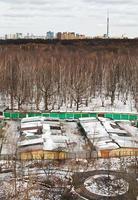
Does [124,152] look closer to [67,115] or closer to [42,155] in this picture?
[42,155]

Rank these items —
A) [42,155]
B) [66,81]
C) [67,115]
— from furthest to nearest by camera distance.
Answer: [66,81] → [67,115] → [42,155]

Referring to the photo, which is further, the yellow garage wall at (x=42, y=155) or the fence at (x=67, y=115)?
the fence at (x=67, y=115)

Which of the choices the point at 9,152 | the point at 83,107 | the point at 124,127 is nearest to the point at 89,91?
the point at 83,107

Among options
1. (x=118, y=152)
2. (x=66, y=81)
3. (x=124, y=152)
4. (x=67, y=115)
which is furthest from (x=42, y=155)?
(x=66, y=81)

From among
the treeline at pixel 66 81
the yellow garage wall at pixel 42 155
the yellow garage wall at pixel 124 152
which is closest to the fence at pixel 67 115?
the treeline at pixel 66 81

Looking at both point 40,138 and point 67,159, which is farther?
point 40,138

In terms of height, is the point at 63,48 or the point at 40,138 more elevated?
the point at 63,48

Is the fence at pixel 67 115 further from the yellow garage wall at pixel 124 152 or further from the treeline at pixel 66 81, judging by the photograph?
the yellow garage wall at pixel 124 152

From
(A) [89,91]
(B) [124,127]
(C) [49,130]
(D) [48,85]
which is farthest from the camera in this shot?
(A) [89,91]

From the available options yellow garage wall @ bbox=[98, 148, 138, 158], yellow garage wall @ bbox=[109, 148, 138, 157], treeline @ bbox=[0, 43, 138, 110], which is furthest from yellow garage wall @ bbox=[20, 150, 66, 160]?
treeline @ bbox=[0, 43, 138, 110]

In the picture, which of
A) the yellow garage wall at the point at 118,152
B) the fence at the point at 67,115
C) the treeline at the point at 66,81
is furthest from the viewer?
the treeline at the point at 66,81

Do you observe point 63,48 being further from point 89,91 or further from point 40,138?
point 40,138
